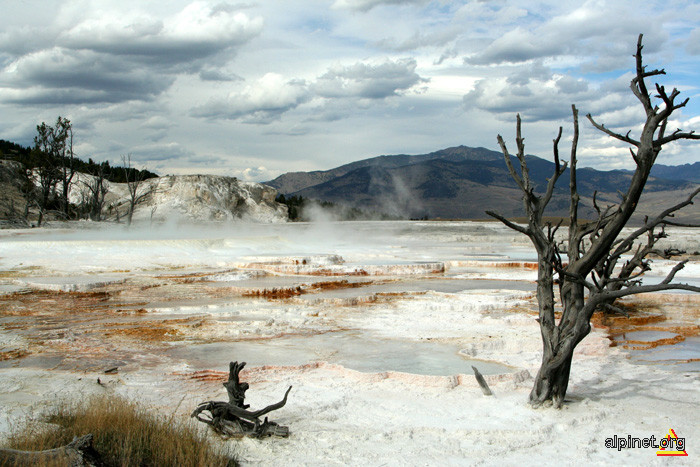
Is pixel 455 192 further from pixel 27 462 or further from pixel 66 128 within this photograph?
pixel 27 462

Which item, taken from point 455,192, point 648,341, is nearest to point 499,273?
point 648,341

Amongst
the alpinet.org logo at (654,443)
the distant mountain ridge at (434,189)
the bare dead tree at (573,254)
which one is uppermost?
the distant mountain ridge at (434,189)

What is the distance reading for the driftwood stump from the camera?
14.0 feet

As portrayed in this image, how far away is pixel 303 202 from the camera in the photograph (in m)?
50.4

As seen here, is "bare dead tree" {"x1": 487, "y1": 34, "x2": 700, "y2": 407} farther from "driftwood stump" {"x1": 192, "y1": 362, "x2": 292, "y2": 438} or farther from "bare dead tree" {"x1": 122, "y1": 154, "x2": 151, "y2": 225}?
"bare dead tree" {"x1": 122, "y1": 154, "x2": 151, "y2": 225}

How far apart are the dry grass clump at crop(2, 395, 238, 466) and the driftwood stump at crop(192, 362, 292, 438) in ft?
0.54

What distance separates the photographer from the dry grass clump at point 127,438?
358cm

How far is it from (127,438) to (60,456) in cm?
41

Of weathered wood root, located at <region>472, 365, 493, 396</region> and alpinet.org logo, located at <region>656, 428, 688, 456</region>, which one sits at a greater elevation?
weathered wood root, located at <region>472, 365, 493, 396</region>

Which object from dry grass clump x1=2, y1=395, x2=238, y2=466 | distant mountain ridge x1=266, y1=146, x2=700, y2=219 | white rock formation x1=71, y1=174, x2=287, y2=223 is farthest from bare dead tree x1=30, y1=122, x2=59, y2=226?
distant mountain ridge x1=266, y1=146, x2=700, y2=219

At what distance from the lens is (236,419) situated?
438 centimetres

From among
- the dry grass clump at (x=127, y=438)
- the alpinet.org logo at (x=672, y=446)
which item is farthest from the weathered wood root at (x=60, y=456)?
the alpinet.org logo at (x=672, y=446)

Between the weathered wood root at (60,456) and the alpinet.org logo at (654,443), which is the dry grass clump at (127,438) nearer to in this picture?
the weathered wood root at (60,456)

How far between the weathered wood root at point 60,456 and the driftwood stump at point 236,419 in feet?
3.11
